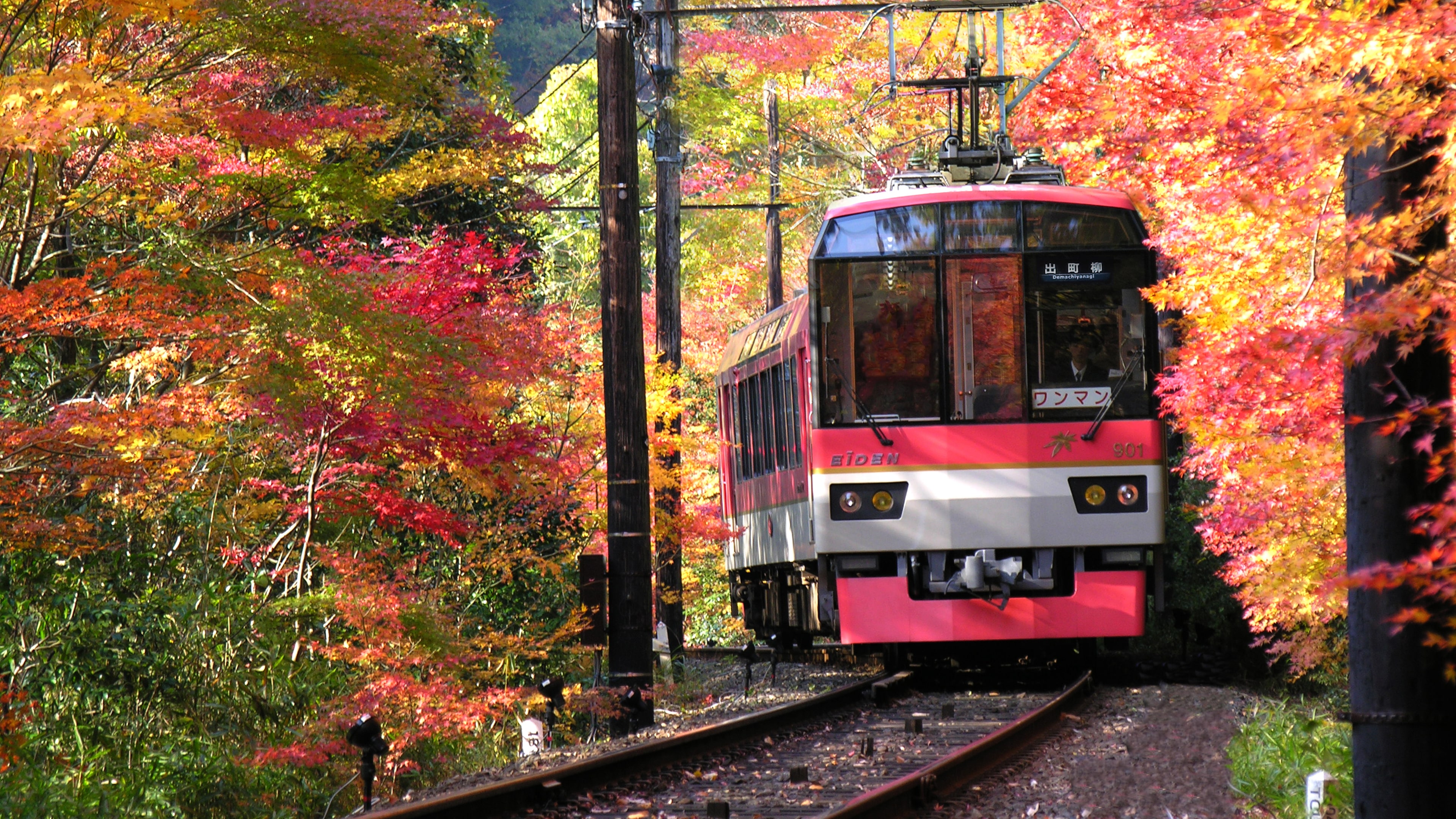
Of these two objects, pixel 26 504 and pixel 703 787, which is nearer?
pixel 703 787

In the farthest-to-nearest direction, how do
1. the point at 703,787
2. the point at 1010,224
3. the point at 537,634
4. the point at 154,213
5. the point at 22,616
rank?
the point at 537,634 → the point at 1010,224 → the point at 154,213 → the point at 22,616 → the point at 703,787

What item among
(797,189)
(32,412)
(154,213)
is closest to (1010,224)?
(154,213)

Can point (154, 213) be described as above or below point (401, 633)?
above

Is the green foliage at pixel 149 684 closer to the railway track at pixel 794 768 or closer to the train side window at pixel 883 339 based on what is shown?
the railway track at pixel 794 768

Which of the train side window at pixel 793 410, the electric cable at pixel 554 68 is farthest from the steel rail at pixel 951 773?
the electric cable at pixel 554 68

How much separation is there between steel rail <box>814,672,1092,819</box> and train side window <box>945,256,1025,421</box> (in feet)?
7.99

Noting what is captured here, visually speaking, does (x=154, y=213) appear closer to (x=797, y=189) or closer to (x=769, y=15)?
(x=797, y=189)

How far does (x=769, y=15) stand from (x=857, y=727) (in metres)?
28.9

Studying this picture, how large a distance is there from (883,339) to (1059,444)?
1.61 meters

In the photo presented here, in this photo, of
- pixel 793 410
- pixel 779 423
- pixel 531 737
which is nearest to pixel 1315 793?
pixel 531 737

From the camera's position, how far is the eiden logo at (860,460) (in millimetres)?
→ 11672

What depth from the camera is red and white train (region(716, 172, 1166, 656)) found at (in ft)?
38.1

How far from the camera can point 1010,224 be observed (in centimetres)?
1165

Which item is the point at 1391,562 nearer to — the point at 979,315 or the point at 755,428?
the point at 979,315
